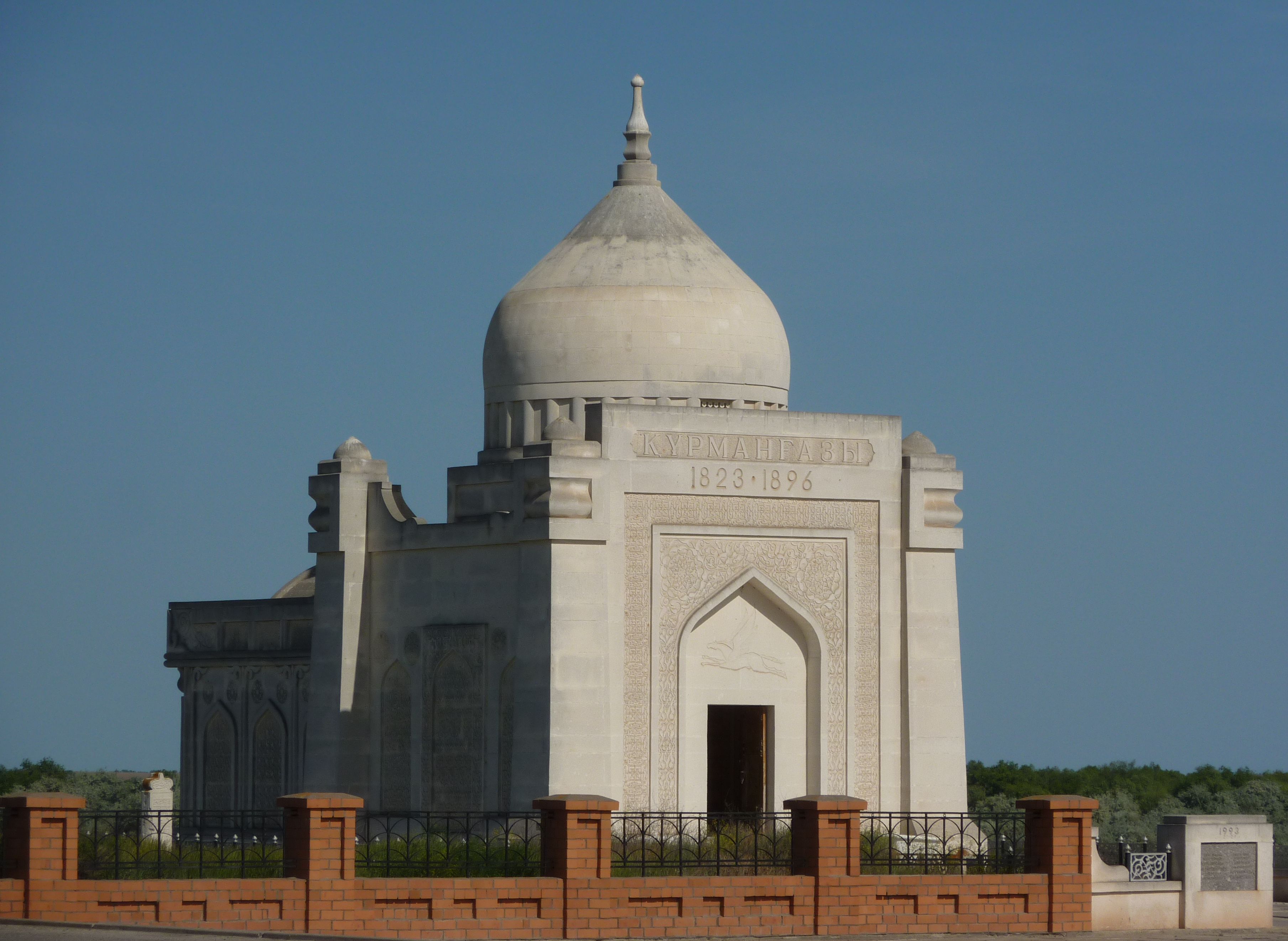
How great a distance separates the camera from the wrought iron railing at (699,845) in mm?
19250

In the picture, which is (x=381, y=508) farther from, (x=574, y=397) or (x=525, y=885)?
(x=525, y=885)

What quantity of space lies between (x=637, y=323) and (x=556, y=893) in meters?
8.53

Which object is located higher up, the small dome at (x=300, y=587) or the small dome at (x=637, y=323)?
the small dome at (x=637, y=323)

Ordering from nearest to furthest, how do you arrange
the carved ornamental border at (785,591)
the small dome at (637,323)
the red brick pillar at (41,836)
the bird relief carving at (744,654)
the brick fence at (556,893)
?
the red brick pillar at (41,836) → the brick fence at (556,893) → the carved ornamental border at (785,591) → the bird relief carving at (744,654) → the small dome at (637,323)

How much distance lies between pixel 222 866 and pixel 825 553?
7.50 m

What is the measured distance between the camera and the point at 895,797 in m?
23.7

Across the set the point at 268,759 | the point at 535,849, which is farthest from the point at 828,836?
the point at 268,759

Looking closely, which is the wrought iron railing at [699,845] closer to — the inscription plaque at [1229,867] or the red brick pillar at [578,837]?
the red brick pillar at [578,837]

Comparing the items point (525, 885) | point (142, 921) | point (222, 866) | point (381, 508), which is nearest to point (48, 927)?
point (142, 921)

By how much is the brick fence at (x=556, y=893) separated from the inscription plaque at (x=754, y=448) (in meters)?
4.73

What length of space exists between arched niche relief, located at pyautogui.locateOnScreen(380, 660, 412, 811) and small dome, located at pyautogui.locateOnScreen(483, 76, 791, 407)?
11.9 ft

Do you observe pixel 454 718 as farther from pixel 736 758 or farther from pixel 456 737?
pixel 736 758

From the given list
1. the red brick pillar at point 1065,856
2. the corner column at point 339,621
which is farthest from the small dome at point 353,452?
the red brick pillar at point 1065,856

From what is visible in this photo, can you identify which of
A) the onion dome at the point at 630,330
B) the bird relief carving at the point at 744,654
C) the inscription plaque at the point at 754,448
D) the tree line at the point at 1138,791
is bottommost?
the tree line at the point at 1138,791
